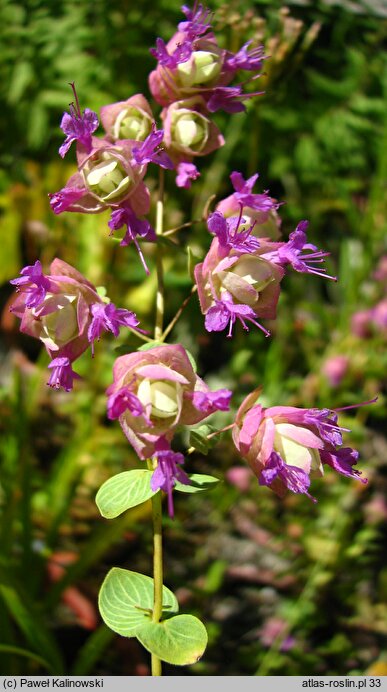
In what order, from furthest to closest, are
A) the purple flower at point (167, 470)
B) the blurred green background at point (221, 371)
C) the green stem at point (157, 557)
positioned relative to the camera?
the blurred green background at point (221, 371), the green stem at point (157, 557), the purple flower at point (167, 470)

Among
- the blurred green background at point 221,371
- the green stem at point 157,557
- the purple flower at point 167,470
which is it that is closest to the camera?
the purple flower at point 167,470

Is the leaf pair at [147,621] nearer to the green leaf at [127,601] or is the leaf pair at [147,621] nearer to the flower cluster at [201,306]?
the green leaf at [127,601]

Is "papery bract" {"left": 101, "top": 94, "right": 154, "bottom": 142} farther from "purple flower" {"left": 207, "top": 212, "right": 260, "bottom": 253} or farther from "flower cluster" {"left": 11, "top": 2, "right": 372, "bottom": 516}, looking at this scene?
"purple flower" {"left": 207, "top": 212, "right": 260, "bottom": 253}

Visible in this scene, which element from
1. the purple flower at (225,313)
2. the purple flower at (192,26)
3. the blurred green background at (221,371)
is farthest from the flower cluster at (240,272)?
the blurred green background at (221,371)

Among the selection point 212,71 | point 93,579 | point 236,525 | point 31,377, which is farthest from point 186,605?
point 212,71

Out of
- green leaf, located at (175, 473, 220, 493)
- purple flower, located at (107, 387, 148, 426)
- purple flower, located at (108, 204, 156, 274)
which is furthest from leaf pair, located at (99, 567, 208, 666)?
purple flower, located at (108, 204, 156, 274)

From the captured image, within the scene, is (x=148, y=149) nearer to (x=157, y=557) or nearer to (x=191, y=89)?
(x=191, y=89)

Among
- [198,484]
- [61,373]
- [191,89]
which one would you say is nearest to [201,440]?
[198,484]
